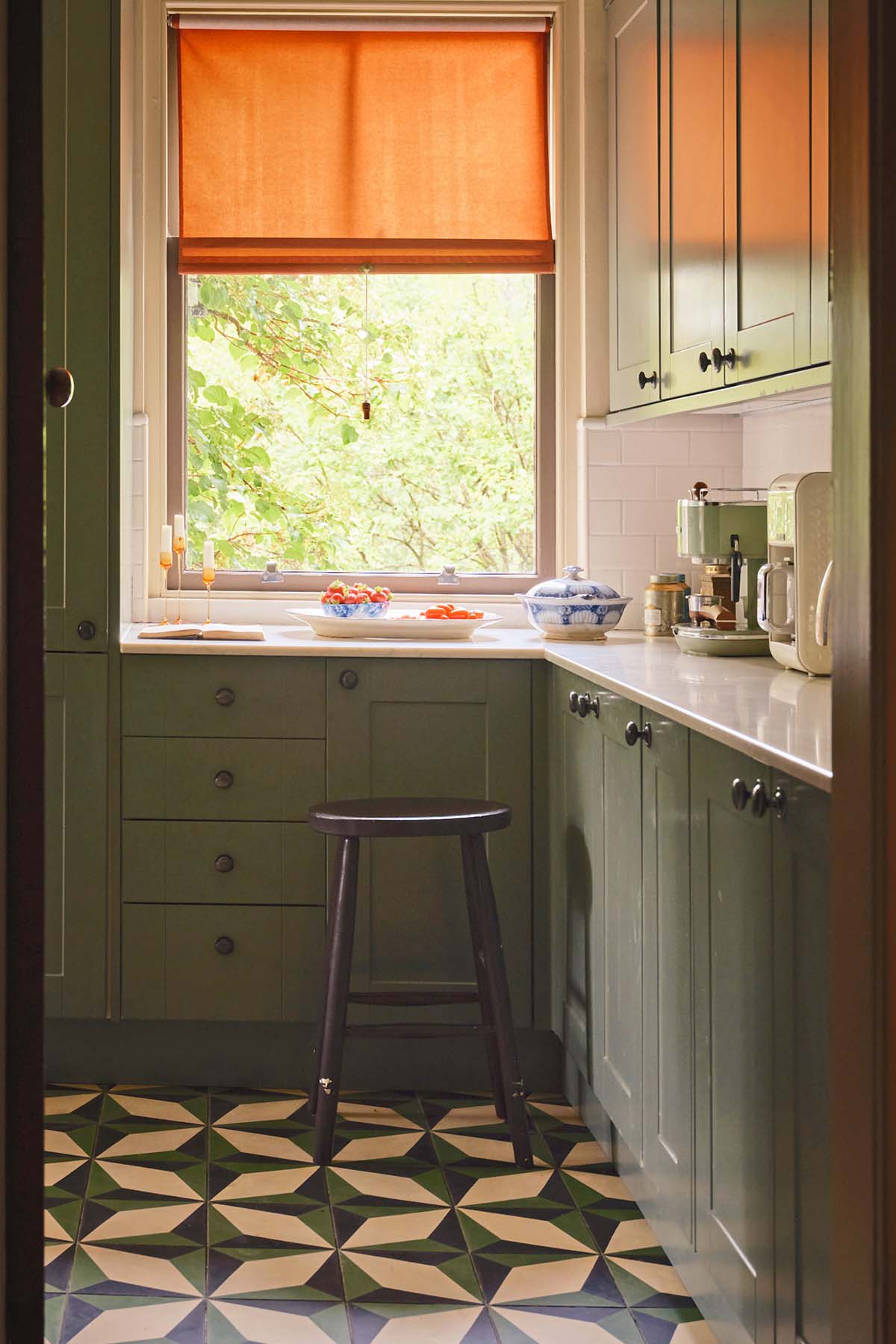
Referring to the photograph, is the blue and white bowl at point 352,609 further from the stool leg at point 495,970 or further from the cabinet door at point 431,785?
the stool leg at point 495,970

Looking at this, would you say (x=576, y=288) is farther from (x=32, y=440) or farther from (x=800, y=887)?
(x=32, y=440)

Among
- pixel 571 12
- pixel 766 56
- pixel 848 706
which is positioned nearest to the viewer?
pixel 848 706

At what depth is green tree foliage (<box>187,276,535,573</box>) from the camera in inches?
155

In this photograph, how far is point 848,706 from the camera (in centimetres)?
117

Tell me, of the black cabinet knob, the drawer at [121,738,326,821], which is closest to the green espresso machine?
the drawer at [121,738,326,821]

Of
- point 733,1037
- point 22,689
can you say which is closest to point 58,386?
point 22,689

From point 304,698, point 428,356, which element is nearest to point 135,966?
point 304,698

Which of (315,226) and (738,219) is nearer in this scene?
(738,219)

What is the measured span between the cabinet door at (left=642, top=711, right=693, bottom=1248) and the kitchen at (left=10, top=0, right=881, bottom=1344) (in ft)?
0.04

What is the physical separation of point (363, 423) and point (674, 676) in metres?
1.65

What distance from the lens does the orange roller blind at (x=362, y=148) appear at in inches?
151

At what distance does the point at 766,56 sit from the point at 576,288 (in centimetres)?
143

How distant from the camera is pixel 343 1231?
2584 mm

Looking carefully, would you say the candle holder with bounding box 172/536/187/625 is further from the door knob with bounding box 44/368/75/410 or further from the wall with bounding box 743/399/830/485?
the door knob with bounding box 44/368/75/410
